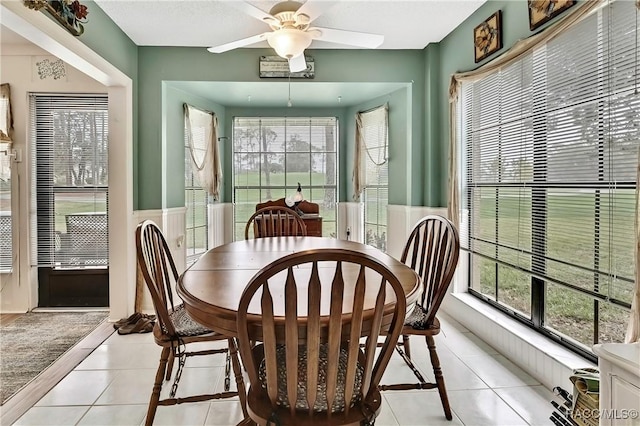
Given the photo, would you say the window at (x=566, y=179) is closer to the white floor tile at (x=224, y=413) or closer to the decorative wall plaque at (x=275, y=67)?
the decorative wall plaque at (x=275, y=67)

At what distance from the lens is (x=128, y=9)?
2.85 m

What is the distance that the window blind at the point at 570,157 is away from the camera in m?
1.75

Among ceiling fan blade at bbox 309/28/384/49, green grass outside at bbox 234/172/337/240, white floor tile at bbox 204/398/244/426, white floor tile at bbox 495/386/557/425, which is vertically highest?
ceiling fan blade at bbox 309/28/384/49

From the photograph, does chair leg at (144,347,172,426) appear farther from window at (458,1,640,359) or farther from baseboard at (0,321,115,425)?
window at (458,1,640,359)

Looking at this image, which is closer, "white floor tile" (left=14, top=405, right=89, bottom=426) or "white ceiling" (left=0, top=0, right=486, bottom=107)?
"white floor tile" (left=14, top=405, right=89, bottom=426)

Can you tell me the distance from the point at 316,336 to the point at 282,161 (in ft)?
13.8

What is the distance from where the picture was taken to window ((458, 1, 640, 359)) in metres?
1.76

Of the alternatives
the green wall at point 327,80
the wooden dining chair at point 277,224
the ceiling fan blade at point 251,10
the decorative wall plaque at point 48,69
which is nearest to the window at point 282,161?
the green wall at point 327,80

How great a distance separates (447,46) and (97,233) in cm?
381

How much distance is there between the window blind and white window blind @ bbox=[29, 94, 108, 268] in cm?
355

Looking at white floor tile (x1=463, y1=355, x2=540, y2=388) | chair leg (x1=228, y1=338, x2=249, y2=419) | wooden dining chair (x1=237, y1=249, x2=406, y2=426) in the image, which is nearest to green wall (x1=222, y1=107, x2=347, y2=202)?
white floor tile (x1=463, y1=355, x2=540, y2=388)

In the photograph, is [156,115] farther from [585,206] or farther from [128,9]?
[585,206]

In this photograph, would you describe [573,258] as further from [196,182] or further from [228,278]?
[196,182]

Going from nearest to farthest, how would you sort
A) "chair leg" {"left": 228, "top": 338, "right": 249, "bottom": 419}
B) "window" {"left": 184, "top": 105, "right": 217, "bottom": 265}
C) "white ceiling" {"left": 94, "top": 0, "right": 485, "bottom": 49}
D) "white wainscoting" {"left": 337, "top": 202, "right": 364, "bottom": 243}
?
"chair leg" {"left": 228, "top": 338, "right": 249, "bottom": 419} < "white ceiling" {"left": 94, "top": 0, "right": 485, "bottom": 49} < "window" {"left": 184, "top": 105, "right": 217, "bottom": 265} < "white wainscoting" {"left": 337, "top": 202, "right": 364, "bottom": 243}
